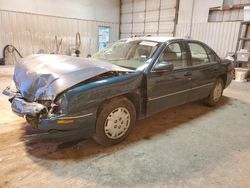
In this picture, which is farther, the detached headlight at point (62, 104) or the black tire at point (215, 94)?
the black tire at point (215, 94)

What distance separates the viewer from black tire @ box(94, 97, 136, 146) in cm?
211

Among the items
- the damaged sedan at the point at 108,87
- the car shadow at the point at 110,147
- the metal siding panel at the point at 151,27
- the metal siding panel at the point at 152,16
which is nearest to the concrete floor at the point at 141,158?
the car shadow at the point at 110,147

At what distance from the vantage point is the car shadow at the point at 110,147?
213 centimetres

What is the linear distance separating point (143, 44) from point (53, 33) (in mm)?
8082

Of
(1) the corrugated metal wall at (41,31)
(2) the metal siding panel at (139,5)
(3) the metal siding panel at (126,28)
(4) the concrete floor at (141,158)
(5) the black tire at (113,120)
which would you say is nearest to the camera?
(4) the concrete floor at (141,158)

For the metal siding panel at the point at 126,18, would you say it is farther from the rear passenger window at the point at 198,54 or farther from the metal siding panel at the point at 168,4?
the rear passenger window at the point at 198,54

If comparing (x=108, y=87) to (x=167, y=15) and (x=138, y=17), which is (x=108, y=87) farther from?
(x=138, y=17)

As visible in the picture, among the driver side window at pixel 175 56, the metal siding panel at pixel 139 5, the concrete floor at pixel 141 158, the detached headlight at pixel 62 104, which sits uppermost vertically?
the metal siding panel at pixel 139 5

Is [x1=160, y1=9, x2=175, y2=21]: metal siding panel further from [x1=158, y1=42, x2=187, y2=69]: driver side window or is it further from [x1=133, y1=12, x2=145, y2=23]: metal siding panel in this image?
[x1=158, y1=42, x2=187, y2=69]: driver side window

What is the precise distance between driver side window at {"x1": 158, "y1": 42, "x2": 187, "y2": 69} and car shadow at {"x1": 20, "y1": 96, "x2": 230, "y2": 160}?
2.99 ft

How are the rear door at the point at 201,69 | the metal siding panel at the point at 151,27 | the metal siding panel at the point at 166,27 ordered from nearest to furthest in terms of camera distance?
1. the rear door at the point at 201,69
2. the metal siding panel at the point at 166,27
3. the metal siding panel at the point at 151,27

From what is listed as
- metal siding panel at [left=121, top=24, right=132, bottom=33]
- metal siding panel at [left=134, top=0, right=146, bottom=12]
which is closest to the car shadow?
metal siding panel at [left=134, top=0, right=146, bottom=12]

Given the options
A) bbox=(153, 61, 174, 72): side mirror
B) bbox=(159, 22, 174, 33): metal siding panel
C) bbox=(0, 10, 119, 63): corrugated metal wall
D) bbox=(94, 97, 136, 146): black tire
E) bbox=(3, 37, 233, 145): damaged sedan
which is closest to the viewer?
bbox=(3, 37, 233, 145): damaged sedan

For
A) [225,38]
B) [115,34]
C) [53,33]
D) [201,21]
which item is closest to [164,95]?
[225,38]
